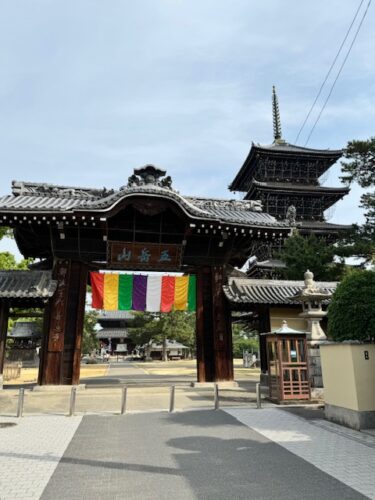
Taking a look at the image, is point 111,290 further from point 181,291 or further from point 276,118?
point 276,118

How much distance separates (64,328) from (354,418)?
1095 cm

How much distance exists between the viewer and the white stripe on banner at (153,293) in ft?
56.5

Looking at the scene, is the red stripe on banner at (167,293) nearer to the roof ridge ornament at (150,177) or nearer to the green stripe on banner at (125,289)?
the green stripe on banner at (125,289)

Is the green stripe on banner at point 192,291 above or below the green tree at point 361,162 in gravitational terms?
below

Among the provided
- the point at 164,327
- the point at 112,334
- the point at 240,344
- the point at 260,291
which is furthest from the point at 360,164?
the point at 112,334

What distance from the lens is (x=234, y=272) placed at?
20.0 meters

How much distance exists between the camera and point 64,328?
1473cm

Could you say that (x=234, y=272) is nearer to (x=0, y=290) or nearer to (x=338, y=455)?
(x=0, y=290)

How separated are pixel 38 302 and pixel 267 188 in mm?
30864

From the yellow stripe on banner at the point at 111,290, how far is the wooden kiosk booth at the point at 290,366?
25.6ft

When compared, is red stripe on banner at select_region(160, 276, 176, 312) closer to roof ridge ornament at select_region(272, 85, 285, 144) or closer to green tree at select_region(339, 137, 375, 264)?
green tree at select_region(339, 137, 375, 264)

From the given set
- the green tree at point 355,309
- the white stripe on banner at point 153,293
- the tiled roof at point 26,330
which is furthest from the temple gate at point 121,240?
the tiled roof at point 26,330

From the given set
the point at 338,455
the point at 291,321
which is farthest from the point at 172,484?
the point at 291,321

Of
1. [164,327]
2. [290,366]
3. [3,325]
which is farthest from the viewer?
[164,327]
